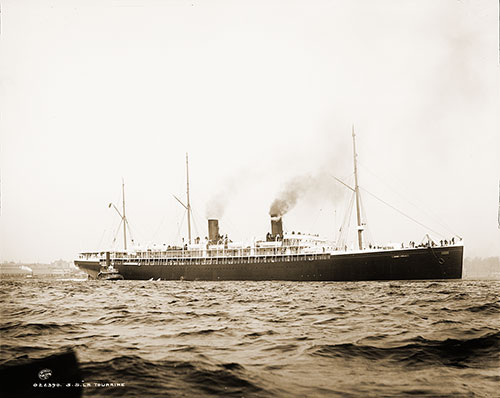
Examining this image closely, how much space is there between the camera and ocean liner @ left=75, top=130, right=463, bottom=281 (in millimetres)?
39250

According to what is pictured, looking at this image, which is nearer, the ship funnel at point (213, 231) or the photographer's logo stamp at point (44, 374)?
the photographer's logo stamp at point (44, 374)

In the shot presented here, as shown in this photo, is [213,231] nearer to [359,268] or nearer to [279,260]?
[279,260]

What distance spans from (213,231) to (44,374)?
168 ft

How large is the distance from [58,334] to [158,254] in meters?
50.9

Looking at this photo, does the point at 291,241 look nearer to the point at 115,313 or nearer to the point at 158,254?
the point at 158,254

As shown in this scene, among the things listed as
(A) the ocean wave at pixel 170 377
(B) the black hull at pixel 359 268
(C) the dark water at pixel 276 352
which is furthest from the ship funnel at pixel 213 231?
(A) the ocean wave at pixel 170 377

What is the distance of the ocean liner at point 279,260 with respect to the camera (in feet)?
129

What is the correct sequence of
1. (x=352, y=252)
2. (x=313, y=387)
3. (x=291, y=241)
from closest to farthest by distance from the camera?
(x=313, y=387) → (x=352, y=252) → (x=291, y=241)

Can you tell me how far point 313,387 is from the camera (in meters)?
5.03

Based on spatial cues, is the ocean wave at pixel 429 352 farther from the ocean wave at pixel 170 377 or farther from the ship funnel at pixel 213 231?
the ship funnel at pixel 213 231

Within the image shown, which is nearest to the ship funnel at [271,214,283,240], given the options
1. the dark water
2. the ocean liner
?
the ocean liner

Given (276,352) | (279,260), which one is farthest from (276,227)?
(276,352)

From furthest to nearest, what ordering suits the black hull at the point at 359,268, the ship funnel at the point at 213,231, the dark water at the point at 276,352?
1. the ship funnel at the point at 213,231
2. the black hull at the point at 359,268
3. the dark water at the point at 276,352

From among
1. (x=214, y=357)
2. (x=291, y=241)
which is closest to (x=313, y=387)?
(x=214, y=357)
